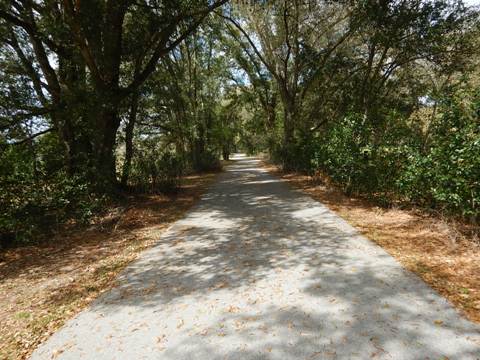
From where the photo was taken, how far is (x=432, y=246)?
461 cm

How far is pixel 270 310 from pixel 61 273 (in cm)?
364

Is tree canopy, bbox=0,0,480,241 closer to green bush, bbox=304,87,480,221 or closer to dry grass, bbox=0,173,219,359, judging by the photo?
green bush, bbox=304,87,480,221

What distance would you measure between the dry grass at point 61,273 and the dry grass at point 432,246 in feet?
14.7

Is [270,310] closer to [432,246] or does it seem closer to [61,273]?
[432,246]

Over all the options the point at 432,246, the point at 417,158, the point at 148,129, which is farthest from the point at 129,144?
the point at 432,246

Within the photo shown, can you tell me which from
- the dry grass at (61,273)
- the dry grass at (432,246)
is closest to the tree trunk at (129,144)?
the dry grass at (61,273)

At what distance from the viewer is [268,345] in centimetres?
260

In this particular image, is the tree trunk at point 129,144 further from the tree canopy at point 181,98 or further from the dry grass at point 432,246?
the dry grass at point 432,246

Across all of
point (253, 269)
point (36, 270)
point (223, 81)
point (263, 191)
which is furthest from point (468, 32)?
point (223, 81)

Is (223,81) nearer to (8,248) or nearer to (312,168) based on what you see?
(312,168)

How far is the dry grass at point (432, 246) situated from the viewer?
10.9ft

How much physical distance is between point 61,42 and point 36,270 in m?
6.93

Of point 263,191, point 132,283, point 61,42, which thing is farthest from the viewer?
point 263,191

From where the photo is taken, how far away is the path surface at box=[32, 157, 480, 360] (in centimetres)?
255
